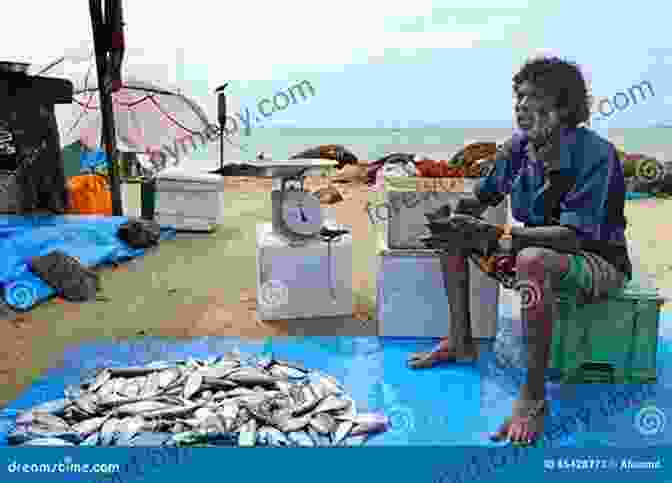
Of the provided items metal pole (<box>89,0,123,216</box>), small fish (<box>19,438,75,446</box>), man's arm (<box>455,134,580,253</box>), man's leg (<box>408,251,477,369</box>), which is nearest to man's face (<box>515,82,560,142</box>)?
man's arm (<box>455,134,580,253</box>)

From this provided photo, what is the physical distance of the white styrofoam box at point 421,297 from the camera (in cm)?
411

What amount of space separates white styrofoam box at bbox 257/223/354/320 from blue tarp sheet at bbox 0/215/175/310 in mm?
1896

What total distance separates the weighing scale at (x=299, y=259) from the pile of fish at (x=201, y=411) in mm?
1107

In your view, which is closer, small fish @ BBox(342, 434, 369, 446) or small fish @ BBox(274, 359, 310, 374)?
small fish @ BBox(342, 434, 369, 446)

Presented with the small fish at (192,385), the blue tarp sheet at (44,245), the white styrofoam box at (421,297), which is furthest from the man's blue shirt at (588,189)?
the blue tarp sheet at (44,245)

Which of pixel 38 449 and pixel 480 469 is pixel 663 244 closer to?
pixel 480 469

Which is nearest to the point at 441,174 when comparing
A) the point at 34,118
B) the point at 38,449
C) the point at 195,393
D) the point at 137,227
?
the point at 137,227

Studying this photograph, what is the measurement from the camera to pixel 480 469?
259 cm

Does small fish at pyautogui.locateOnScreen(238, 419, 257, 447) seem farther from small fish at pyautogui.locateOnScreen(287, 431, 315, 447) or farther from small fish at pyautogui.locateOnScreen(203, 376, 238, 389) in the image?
small fish at pyautogui.locateOnScreen(203, 376, 238, 389)

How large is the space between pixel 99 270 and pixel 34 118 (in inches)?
96.6

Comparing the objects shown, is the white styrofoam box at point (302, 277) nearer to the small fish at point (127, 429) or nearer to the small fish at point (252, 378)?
the small fish at point (252, 378)

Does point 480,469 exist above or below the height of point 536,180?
below

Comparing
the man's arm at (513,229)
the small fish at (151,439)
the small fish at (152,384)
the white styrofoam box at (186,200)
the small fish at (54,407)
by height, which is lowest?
the small fish at (54,407)

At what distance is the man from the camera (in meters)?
2.93
